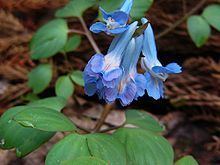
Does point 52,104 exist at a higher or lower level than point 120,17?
lower

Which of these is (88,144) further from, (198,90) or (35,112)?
(198,90)

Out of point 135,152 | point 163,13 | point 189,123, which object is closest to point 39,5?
point 163,13

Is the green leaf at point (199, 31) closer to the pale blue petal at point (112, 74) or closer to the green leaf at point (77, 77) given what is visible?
the green leaf at point (77, 77)

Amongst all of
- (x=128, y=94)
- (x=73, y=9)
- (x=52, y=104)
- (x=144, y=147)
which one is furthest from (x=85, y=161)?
(x=73, y=9)

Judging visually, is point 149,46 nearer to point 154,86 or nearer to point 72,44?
point 154,86

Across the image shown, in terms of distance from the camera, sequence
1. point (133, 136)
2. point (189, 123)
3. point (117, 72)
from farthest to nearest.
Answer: point (189, 123) < point (133, 136) < point (117, 72)

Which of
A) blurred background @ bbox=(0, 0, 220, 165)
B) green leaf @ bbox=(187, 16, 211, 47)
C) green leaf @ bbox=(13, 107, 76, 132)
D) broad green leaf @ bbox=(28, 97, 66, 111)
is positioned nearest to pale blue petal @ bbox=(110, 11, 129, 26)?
green leaf @ bbox=(13, 107, 76, 132)

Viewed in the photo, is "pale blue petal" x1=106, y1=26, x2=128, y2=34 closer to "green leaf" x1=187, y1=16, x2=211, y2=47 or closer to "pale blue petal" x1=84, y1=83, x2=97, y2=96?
"pale blue petal" x1=84, y1=83, x2=97, y2=96
